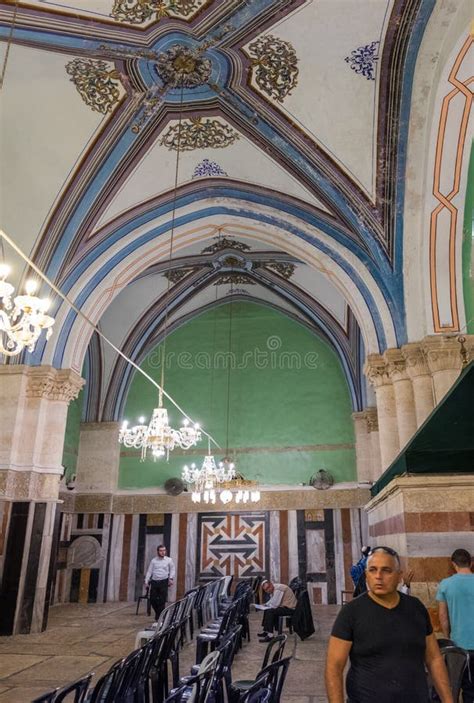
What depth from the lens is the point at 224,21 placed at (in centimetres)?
567

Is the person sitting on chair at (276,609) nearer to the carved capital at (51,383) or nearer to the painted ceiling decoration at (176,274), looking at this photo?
the carved capital at (51,383)

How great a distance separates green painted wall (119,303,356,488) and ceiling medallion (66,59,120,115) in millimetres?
6373

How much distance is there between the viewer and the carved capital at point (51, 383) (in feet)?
25.3

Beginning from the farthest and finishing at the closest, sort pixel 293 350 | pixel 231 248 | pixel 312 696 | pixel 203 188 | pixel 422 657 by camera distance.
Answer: pixel 293 350
pixel 231 248
pixel 203 188
pixel 312 696
pixel 422 657

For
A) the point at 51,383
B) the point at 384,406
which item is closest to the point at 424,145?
the point at 384,406

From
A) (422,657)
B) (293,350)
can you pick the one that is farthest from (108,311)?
(422,657)

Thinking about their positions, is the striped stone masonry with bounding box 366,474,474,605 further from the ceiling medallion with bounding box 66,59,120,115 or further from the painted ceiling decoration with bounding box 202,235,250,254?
the painted ceiling decoration with bounding box 202,235,250,254

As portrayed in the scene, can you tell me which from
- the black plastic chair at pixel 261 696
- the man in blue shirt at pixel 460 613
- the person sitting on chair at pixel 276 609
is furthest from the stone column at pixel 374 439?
the black plastic chair at pixel 261 696

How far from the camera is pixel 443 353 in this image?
6.71 metres

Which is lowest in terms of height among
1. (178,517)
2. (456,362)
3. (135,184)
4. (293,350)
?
(178,517)

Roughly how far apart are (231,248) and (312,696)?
779 centimetres

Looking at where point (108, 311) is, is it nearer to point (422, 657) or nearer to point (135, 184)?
point (135, 184)

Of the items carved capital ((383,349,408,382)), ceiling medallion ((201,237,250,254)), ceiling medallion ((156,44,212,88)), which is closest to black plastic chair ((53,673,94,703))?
carved capital ((383,349,408,382))

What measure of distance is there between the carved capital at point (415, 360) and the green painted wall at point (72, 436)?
291 inches
